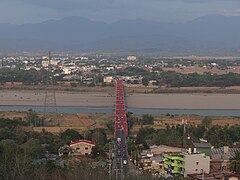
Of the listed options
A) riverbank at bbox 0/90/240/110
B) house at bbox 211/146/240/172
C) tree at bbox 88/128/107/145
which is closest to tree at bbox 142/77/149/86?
riverbank at bbox 0/90/240/110

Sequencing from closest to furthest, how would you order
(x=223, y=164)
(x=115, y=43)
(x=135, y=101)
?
1. (x=223, y=164)
2. (x=135, y=101)
3. (x=115, y=43)

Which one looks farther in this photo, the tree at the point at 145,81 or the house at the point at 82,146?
the tree at the point at 145,81

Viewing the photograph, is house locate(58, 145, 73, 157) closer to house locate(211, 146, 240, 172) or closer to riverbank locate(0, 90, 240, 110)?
house locate(211, 146, 240, 172)

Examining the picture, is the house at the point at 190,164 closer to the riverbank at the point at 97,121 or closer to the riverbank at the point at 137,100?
the riverbank at the point at 97,121

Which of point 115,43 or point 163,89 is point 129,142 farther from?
point 115,43

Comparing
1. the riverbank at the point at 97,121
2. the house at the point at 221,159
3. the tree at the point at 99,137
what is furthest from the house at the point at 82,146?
the house at the point at 221,159

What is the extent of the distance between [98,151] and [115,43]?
141122mm

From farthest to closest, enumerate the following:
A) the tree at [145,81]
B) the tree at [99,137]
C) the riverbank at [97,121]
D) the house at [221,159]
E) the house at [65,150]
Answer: the tree at [145,81] < the riverbank at [97,121] < the tree at [99,137] < the house at [65,150] < the house at [221,159]

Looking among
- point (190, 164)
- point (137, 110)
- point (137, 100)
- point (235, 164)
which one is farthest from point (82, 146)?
point (137, 100)

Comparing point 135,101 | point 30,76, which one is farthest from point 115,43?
point 135,101

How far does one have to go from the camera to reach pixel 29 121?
20094 mm

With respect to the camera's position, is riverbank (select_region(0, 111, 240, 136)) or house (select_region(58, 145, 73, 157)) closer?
house (select_region(58, 145, 73, 157))

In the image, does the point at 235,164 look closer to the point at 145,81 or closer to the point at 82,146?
the point at 82,146

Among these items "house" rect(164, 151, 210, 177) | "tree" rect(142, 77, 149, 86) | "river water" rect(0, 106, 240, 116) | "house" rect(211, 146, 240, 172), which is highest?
"house" rect(164, 151, 210, 177)
